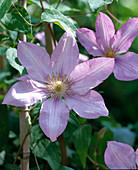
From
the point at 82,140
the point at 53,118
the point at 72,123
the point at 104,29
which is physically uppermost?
the point at 104,29

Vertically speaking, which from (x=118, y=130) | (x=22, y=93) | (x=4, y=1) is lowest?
(x=118, y=130)

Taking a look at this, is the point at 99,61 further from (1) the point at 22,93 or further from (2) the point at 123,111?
(2) the point at 123,111

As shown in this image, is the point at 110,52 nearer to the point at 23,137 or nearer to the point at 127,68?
the point at 127,68

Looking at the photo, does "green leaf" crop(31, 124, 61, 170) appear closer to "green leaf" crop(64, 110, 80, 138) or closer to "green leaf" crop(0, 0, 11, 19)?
"green leaf" crop(64, 110, 80, 138)

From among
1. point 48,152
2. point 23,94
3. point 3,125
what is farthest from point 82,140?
point 23,94

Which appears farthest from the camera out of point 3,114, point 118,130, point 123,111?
point 123,111

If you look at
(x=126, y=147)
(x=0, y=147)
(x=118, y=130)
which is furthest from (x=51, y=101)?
(x=118, y=130)

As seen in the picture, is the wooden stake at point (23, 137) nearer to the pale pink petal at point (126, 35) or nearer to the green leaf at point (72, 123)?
the green leaf at point (72, 123)
